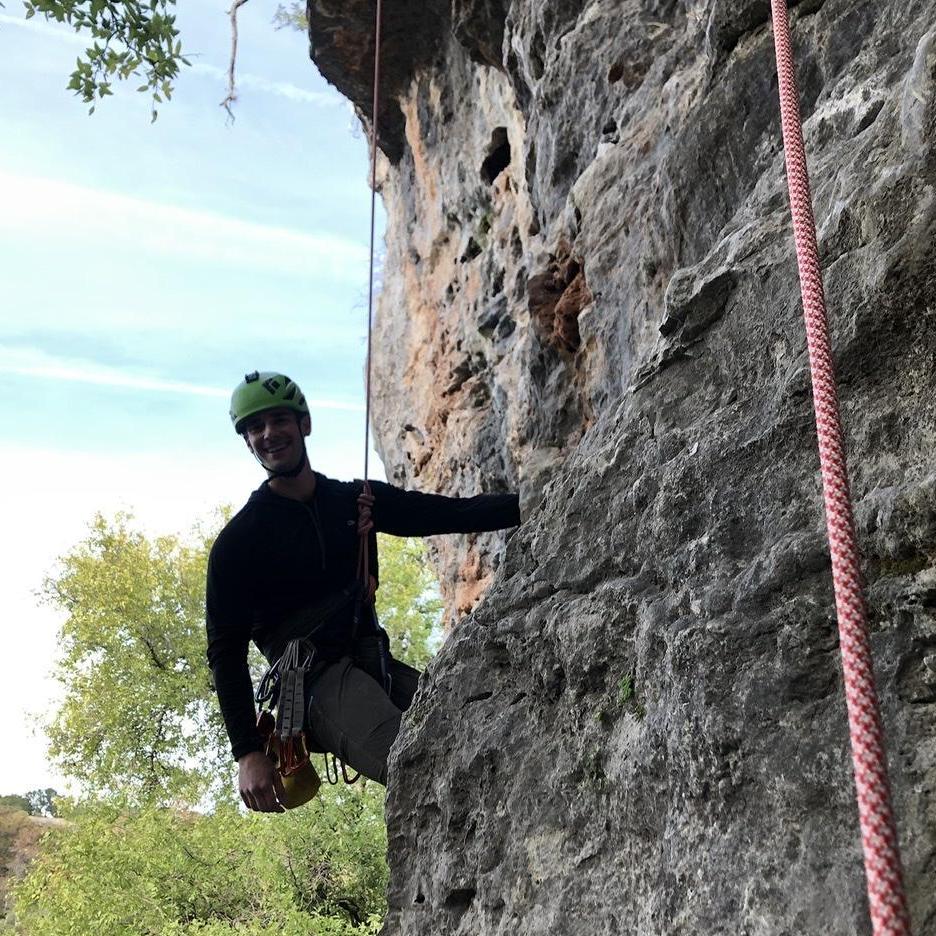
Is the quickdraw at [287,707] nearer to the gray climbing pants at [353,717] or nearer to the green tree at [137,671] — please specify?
the gray climbing pants at [353,717]

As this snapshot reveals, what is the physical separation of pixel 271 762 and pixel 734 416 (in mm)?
2675

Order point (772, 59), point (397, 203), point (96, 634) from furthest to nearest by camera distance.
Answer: point (96, 634) < point (397, 203) < point (772, 59)

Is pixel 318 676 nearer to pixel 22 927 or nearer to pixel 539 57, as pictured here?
pixel 539 57

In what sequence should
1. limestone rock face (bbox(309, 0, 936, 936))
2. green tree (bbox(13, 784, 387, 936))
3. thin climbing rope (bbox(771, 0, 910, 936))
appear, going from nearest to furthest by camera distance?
thin climbing rope (bbox(771, 0, 910, 936)) → limestone rock face (bbox(309, 0, 936, 936)) → green tree (bbox(13, 784, 387, 936))

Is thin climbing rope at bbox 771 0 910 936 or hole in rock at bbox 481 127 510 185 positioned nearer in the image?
thin climbing rope at bbox 771 0 910 936

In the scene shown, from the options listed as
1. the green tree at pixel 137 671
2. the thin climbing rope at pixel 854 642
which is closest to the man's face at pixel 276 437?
the thin climbing rope at pixel 854 642

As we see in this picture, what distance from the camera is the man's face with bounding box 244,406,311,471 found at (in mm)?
4480

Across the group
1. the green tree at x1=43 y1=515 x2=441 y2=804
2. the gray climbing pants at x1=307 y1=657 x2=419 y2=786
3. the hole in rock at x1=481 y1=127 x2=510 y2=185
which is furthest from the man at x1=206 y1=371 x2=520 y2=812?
the green tree at x1=43 y1=515 x2=441 y2=804

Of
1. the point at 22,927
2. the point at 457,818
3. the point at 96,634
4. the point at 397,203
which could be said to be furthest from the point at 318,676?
the point at 22,927

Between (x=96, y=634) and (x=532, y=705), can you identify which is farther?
(x=96, y=634)

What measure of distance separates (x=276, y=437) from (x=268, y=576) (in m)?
0.72

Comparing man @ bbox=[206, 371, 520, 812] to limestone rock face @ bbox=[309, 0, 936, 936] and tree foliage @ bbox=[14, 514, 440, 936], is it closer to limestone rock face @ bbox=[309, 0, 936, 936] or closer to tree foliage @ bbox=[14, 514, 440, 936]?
limestone rock face @ bbox=[309, 0, 936, 936]

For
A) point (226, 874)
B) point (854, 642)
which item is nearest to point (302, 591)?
point (854, 642)

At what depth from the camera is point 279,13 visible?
445 inches
